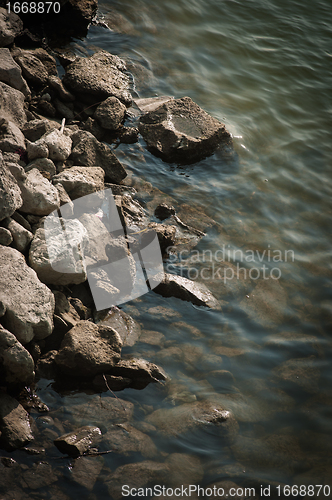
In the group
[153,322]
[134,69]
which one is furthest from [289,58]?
[153,322]

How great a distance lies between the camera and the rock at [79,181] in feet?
15.1

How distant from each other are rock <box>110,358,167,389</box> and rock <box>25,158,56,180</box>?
239 cm

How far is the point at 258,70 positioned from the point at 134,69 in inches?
140

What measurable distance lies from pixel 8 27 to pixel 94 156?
2902 mm

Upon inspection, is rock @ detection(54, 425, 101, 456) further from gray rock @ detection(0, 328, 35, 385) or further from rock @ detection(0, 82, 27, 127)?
rock @ detection(0, 82, 27, 127)

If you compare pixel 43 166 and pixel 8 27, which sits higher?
pixel 8 27

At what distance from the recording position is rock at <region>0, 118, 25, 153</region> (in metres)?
4.41

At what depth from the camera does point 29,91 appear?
19.0 feet

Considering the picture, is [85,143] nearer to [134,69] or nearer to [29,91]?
[29,91]

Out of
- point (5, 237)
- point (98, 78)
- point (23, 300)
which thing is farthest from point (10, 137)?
point (98, 78)

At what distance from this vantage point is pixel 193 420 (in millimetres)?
3521

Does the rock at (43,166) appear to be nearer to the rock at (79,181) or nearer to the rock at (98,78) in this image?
the rock at (79,181)

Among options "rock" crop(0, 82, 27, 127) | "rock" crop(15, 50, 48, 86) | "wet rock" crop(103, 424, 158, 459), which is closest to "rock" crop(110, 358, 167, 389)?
"wet rock" crop(103, 424, 158, 459)

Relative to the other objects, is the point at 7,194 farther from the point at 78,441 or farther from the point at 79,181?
the point at 78,441
